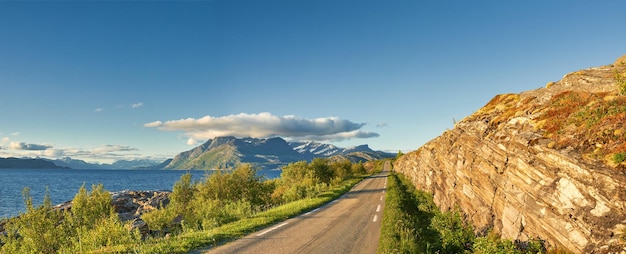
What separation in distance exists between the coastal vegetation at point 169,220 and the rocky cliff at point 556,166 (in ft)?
43.1

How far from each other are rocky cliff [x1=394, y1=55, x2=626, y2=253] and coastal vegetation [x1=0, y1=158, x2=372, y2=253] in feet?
43.1

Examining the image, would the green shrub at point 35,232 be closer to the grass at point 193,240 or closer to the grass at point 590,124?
the grass at point 193,240

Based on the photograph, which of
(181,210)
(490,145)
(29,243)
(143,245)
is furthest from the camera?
(181,210)

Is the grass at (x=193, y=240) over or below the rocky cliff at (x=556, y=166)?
below

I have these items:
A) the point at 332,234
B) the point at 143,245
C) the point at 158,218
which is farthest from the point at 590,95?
the point at 158,218

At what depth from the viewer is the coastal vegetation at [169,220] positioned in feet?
49.8

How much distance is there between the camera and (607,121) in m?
10.6

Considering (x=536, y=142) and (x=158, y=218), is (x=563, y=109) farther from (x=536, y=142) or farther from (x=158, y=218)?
(x=158, y=218)

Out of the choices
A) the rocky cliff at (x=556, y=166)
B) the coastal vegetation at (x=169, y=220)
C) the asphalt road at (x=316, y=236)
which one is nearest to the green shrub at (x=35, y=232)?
the coastal vegetation at (x=169, y=220)

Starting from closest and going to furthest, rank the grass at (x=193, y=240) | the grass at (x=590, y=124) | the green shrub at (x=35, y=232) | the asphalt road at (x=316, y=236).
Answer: the grass at (x=590, y=124) → the grass at (x=193, y=240) → the asphalt road at (x=316, y=236) → the green shrub at (x=35, y=232)

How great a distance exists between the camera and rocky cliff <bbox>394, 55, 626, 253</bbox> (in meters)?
8.77

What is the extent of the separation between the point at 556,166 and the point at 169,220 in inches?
1277

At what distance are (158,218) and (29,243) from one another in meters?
9.88

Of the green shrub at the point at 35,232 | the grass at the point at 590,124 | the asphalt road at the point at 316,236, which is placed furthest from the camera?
the green shrub at the point at 35,232
